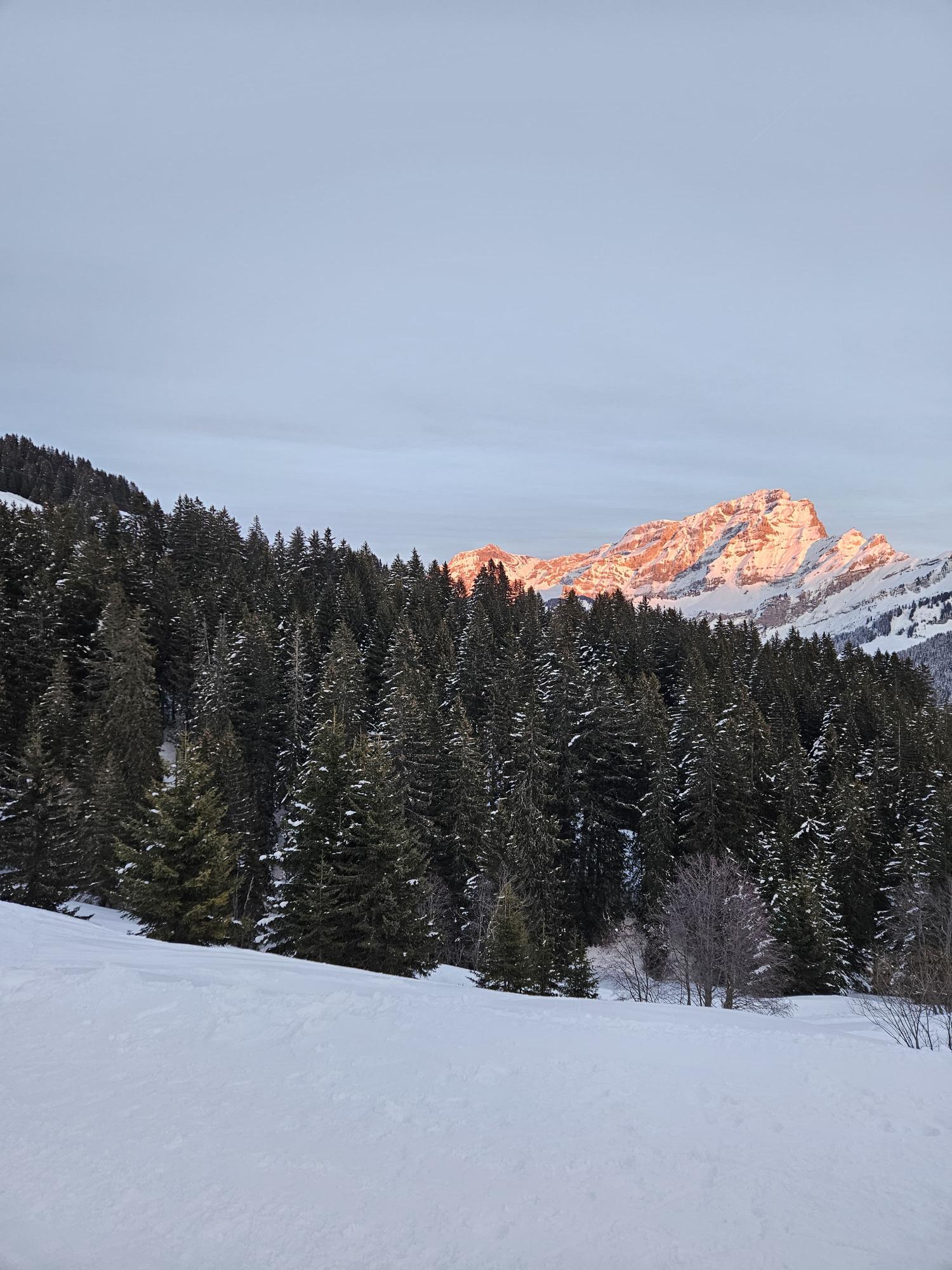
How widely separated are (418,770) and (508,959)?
56.9ft

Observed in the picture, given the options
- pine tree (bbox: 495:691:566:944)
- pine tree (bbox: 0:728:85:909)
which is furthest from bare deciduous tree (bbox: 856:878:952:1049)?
pine tree (bbox: 0:728:85:909)

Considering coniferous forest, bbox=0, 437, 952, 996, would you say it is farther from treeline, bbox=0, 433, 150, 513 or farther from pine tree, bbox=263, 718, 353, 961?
treeline, bbox=0, 433, 150, 513

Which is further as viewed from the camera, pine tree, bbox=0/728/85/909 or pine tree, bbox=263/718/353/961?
pine tree, bbox=0/728/85/909

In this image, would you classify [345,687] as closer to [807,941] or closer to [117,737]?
[117,737]

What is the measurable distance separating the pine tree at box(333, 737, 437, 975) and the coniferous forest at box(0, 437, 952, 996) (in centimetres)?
10

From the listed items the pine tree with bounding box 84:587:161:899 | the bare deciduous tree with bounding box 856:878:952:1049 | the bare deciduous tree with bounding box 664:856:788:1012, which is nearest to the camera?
the bare deciduous tree with bounding box 856:878:952:1049

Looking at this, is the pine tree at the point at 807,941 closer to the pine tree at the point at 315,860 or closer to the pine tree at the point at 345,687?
the pine tree at the point at 315,860

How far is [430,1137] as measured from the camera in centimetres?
559

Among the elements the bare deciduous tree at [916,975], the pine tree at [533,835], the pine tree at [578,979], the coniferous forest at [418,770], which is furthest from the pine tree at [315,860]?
the bare deciduous tree at [916,975]

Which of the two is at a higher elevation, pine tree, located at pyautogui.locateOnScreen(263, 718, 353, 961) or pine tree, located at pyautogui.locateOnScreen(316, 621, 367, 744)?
pine tree, located at pyautogui.locateOnScreen(316, 621, 367, 744)

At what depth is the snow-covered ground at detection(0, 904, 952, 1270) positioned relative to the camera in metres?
4.38

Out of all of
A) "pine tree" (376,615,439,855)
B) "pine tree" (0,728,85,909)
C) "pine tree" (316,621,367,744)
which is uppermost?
"pine tree" (316,621,367,744)

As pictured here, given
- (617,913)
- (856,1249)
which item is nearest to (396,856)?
(856,1249)

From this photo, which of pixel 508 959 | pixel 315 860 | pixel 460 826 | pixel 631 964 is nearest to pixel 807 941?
pixel 631 964
